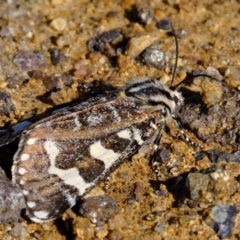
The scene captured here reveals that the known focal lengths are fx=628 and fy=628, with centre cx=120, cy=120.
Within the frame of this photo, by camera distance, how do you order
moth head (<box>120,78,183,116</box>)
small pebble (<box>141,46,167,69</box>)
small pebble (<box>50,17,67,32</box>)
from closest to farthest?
moth head (<box>120,78,183,116</box>), small pebble (<box>141,46,167,69</box>), small pebble (<box>50,17,67,32</box>)

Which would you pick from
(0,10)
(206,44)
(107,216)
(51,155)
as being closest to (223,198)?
(107,216)

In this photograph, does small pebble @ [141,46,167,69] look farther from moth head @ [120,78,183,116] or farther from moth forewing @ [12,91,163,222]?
moth forewing @ [12,91,163,222]

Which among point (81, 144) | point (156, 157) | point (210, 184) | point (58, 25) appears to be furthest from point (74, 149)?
point (58, 25)

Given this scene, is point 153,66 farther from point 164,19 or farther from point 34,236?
point 34,236

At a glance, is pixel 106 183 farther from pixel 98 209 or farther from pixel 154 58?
pixel 154 58

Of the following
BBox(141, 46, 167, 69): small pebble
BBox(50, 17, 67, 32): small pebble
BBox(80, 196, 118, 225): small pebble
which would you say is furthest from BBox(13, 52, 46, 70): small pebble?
BBox(80, 196, 118, 225): small pebble

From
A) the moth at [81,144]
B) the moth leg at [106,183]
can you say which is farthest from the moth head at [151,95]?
the moth leg at [106,183]

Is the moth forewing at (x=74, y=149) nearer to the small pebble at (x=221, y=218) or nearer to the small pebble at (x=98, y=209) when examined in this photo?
the small pebble at (x=98, y=209)
